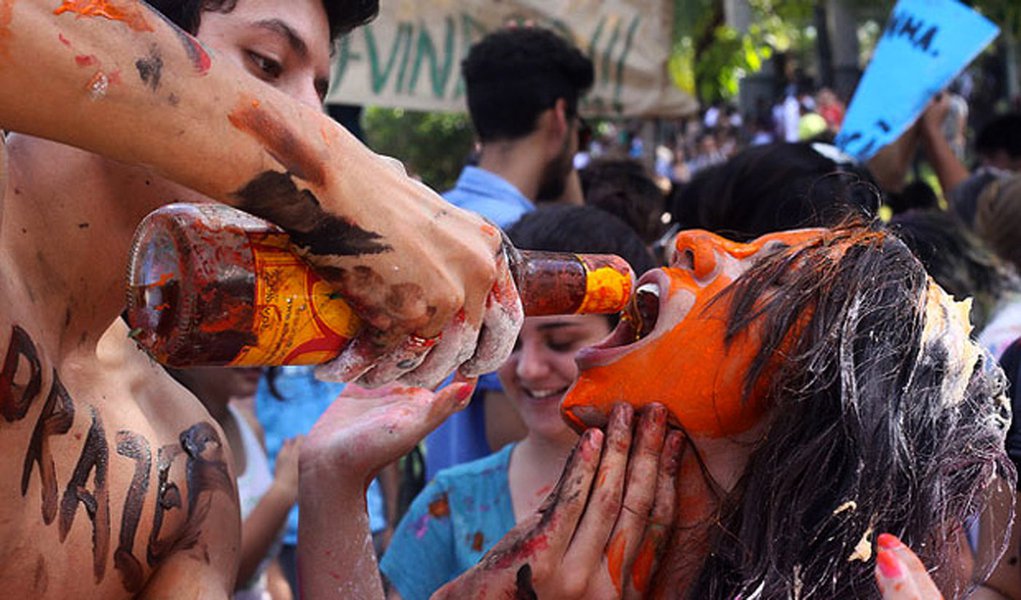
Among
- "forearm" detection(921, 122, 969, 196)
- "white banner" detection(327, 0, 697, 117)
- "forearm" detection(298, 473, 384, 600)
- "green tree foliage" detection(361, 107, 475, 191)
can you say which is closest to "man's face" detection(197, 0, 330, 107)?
"forearm" detection(298, 473, 384, 600)

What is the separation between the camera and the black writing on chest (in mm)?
1616

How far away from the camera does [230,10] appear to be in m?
1.90

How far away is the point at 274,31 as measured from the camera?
1893 mm

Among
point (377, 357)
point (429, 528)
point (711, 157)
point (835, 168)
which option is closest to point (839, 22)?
point (711, 157)

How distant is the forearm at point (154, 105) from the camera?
118cm

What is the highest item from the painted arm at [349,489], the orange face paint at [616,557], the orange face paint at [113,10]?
the orange face paint at [113,10]

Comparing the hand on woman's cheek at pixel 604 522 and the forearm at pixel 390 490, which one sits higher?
the hand on woman's cheek at pixel 604 522

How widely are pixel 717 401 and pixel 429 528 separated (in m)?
1.18

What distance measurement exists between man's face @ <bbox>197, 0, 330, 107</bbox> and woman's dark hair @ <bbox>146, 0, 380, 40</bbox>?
0.05 feet

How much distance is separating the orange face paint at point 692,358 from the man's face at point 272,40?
0.66m

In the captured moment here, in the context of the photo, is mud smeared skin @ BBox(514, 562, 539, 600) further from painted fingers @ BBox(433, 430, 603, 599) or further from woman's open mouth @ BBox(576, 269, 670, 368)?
woman's open mouth @ BBox(576, 269, 670, 368)

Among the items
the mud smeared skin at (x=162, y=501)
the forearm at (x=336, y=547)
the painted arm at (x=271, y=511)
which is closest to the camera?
the mud smeared skin at (x=162, y=501)

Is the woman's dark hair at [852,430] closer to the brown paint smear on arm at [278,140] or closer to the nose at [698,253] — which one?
the nose at [698,253]

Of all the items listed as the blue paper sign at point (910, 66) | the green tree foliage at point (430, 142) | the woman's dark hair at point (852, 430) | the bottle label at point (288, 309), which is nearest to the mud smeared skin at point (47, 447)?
the bottle label at point (288, 309)
